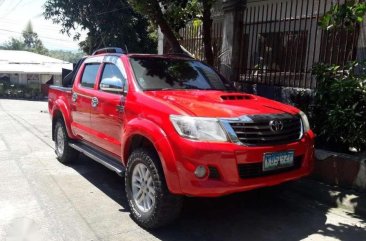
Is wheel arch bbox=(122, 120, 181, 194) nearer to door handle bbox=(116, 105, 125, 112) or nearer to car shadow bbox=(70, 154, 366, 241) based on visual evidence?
door handle bbox=(116, 105, 125, 112)

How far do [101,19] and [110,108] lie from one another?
729 inches

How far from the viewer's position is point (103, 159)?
204 inches

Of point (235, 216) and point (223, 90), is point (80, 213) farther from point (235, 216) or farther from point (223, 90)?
point (223, 90)

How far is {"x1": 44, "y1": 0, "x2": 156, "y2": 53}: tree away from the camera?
72.0ft

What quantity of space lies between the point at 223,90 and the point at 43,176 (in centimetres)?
308

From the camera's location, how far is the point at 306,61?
298 inches

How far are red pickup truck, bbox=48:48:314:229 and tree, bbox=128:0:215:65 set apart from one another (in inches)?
101

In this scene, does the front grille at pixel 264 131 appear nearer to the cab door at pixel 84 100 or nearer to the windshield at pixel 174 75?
the windshield at pixel 174 75

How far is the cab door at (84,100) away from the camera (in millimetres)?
5617

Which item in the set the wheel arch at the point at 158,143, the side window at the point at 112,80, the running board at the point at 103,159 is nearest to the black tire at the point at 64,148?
the running board at the point at 103,159

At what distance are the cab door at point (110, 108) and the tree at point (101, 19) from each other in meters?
17.0

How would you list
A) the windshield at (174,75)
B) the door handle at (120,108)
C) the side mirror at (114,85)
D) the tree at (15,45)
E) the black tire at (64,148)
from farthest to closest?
1. the tree at (15,45)
2. the black tire at (64,148)
3. the windshield at (174,75)
4. the side mirror at (114,85)
5. the door handle at (120,108)

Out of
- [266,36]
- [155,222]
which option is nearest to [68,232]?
[155,222]

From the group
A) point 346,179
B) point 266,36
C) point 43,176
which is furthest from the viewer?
point 266,36
